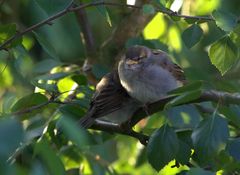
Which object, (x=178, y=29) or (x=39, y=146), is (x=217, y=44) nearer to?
(x=39, y=146)

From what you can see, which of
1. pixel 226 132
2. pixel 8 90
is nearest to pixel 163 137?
pixel 226 132

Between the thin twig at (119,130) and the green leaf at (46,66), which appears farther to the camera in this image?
the green leaf at (46,66)

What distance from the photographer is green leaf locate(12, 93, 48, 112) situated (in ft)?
7.11

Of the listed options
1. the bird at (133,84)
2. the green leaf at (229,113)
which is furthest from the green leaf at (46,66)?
the green leaf at (229,113)

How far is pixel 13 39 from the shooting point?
208cm

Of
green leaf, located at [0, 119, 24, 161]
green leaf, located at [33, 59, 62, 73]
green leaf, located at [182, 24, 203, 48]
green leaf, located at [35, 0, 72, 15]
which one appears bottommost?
green leaf, located at [33, 59, 62, 73]

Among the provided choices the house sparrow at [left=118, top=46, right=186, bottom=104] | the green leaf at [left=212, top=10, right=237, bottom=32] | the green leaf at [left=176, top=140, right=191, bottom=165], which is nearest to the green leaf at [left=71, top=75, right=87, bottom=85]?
the house sparrow at [left=118, top=46, right=186, bottom=104]

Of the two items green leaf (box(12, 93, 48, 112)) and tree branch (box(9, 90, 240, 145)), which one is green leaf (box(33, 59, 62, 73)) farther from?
green leaf (box(12, 93, 48, 112))

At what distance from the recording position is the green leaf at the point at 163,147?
1890mm

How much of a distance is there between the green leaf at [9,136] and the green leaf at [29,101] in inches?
40.3

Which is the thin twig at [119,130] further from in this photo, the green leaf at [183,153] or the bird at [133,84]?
the green leaf at [183,153]

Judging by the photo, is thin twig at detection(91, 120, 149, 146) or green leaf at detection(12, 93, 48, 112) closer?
green leaf at detection(12, 93, 48, 112)

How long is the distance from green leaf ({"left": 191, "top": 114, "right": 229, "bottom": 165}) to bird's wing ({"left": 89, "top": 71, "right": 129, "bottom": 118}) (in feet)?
2.33

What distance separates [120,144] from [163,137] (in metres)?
1.74
